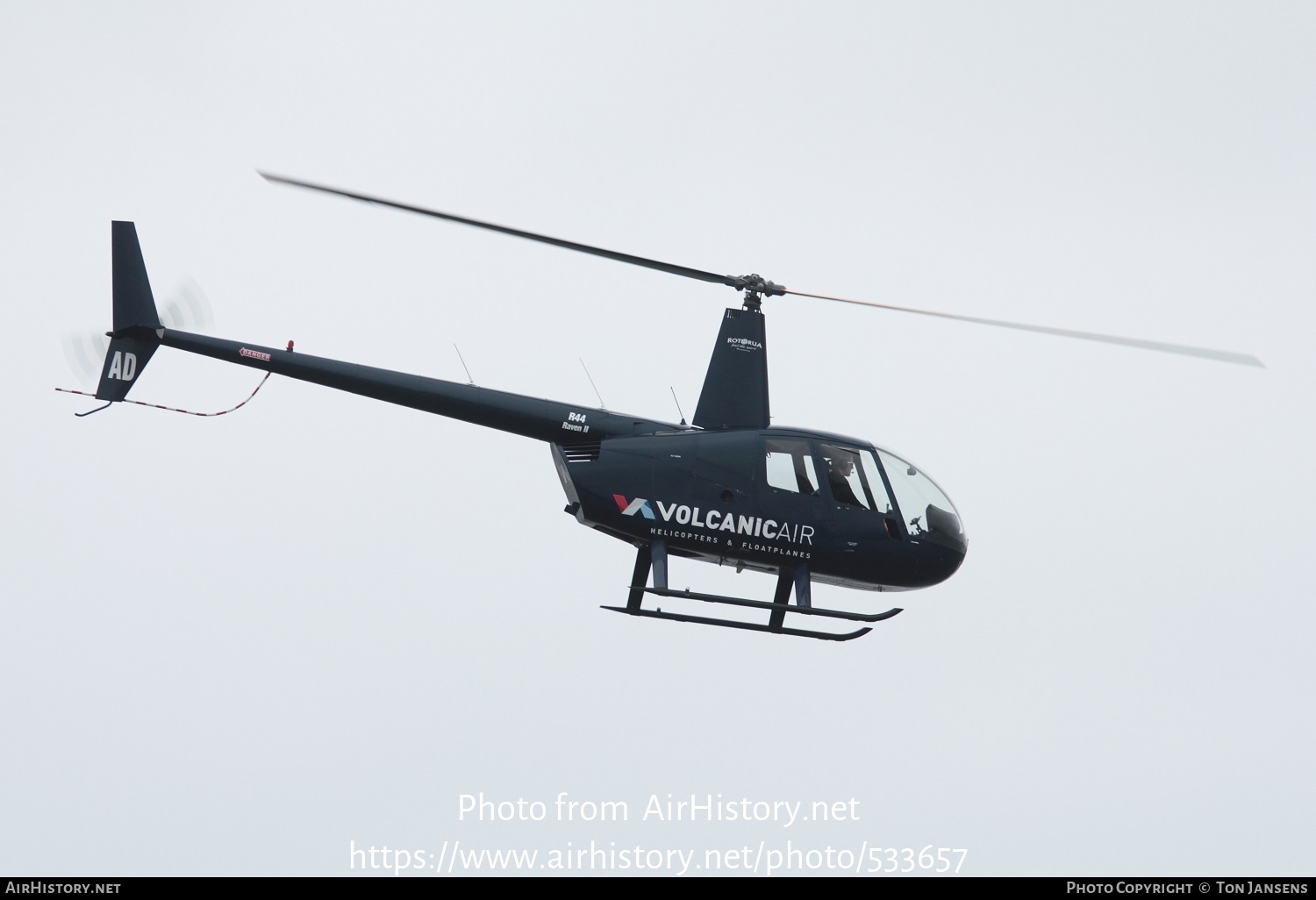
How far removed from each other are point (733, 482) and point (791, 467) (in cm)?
77

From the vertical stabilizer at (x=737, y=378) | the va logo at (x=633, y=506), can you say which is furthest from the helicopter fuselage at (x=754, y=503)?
the vertical stabilizer at (x=737, y=378)

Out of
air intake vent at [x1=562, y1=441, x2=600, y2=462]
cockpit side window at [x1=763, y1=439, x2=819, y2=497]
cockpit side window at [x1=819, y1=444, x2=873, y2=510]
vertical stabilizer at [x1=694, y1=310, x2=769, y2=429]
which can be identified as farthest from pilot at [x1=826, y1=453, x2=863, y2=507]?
air intake vent at [x1=562, y1=441, x2=600, y2=462]

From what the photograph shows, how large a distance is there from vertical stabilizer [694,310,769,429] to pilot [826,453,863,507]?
3.45ft

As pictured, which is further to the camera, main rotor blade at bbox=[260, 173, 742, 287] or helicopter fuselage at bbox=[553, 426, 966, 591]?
helicopter fuselage at bbox=[553, 426, 966, 591]

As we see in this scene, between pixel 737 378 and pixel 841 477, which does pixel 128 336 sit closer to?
pixel 737 378

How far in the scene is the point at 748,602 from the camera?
57.3 ft

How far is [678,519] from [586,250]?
11.9 ft

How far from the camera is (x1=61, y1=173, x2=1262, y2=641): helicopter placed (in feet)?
58.9

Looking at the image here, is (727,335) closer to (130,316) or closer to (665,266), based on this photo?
(665,266)

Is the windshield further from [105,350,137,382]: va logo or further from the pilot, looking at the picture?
[105,350,137,382]: va logo

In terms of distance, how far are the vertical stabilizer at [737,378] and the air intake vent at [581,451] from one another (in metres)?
1.36
